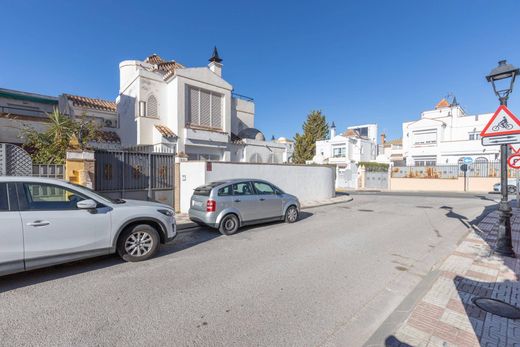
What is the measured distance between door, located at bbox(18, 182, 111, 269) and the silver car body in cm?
289

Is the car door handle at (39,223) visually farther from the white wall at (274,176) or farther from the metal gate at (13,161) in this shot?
the white wall at (274,176)

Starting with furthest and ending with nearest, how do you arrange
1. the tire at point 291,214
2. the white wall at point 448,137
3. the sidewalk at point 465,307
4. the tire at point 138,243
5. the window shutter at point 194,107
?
the white wall at point 448,137 < the window shutter at point 194,107 < the tire at point 291,214 < the tire at point 138,243 < the sidewalk at point 465,307

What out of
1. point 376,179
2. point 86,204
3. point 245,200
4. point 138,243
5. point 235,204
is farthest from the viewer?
point 376,179

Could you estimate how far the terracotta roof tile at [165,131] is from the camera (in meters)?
14.8

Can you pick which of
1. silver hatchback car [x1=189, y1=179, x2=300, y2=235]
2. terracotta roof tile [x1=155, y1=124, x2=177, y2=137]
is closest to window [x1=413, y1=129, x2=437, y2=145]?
terracotta roof tile [x1=155, y1=124, x2=177, y2=137]

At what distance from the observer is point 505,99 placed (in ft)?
18.1

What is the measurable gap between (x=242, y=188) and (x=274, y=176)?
18.2 feet

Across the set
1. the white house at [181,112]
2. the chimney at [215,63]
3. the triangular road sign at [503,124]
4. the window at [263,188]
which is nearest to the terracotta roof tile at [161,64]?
the white house at [181,112]

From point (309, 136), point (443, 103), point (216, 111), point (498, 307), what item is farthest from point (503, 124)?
point (443, 103)

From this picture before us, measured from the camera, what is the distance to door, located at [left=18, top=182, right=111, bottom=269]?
4062 millimetres

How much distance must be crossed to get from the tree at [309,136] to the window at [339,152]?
14.5 feet

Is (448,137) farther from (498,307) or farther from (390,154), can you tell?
(498,307)

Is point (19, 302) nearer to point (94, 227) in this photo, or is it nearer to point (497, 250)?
point (94, 227)

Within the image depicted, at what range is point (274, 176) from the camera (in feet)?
43.9
